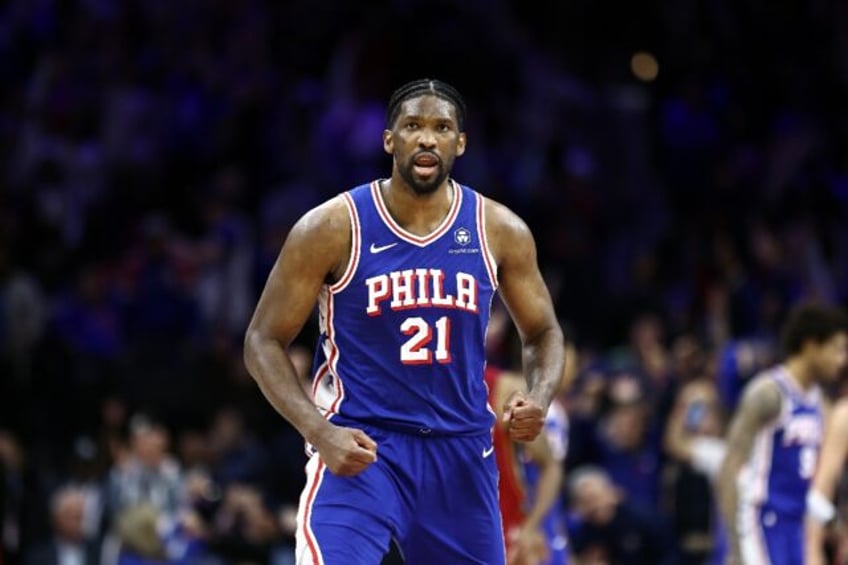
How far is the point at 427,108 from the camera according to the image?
6.55m

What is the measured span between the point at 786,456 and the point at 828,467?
269 millimetres

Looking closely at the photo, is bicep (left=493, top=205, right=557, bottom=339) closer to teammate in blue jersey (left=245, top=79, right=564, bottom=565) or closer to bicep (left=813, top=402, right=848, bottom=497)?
teammate in blue jersey (left=245, top=79, right=564, bottom=565)

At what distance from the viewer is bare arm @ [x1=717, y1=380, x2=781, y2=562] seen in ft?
29.6

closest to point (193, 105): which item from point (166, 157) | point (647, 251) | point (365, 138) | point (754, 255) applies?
point (166, 157)

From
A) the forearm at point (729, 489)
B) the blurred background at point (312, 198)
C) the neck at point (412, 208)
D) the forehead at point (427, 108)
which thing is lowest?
the forearm at point (729, 489)

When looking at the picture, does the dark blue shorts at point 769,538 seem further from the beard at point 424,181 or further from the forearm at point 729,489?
the beard at point 424,181

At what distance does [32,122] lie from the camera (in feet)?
56.0

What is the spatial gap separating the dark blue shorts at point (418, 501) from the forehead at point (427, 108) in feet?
3.73

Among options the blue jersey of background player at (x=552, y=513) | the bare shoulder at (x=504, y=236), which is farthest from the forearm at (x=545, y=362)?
the blue jersey of background player at (x=552, y=513)

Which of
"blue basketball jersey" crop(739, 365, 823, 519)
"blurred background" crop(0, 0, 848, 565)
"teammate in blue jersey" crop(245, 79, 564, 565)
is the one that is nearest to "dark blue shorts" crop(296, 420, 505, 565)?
"teammate in blue jersey" crop(245, 79, 564, 565)

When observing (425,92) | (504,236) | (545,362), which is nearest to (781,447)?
(545,362)

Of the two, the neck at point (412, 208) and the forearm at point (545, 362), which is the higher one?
the neck at point (412, 208)

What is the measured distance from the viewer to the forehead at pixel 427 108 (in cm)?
654

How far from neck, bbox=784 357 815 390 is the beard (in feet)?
10.5
